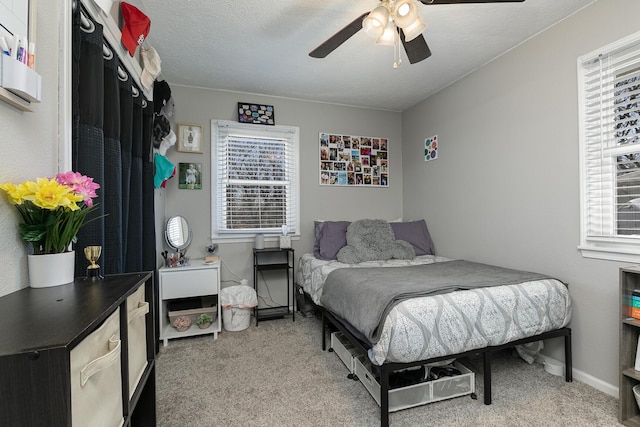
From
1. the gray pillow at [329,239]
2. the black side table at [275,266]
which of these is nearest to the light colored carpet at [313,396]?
the black side table at [275,266]

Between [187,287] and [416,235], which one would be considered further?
[416,235]

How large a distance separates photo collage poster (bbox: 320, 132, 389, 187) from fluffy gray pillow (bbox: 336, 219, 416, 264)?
73 centimetres

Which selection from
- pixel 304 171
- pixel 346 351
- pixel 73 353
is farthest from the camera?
pixel 304 171

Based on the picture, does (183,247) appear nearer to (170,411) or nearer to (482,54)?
(170,411)

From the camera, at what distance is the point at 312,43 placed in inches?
91.0

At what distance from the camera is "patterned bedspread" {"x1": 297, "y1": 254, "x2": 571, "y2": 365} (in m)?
1.48

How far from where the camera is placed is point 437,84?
307 centimetres

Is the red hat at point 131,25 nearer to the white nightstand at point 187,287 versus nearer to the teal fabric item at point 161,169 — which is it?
the teal fabric item at point 161,169

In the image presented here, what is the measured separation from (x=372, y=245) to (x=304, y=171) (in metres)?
1.20

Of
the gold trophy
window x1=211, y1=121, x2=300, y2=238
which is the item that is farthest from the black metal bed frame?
window x1=211, y1=121, x2=300, y2=238

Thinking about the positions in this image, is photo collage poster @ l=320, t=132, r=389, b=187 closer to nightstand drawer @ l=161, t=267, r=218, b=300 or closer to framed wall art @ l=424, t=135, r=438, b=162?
framed wall art @ l=424, t=135, r=438, b=162

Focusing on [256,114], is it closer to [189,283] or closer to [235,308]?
[189,283]

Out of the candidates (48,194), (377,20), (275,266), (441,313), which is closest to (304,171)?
(275,266)

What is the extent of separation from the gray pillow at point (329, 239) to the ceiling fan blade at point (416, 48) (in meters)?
1.74
